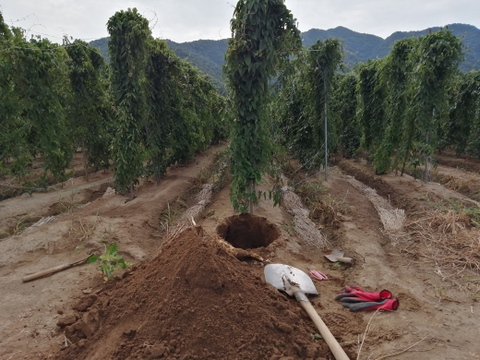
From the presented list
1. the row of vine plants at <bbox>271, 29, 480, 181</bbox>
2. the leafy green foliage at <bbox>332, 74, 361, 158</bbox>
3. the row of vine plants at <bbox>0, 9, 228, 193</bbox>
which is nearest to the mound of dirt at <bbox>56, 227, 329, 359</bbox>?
the row of vine plants at <bbox>0, 9, 228, 193</bbox>

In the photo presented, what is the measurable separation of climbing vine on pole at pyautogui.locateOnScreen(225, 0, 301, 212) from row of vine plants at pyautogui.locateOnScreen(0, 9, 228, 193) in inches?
23.5

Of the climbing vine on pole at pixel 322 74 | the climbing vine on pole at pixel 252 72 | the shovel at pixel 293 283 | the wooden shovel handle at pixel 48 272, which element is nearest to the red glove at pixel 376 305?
the shovel at pixel 293 283

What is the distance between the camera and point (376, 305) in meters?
3.71

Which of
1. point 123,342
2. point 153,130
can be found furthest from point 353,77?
point 123,342

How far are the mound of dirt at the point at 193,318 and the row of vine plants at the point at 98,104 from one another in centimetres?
358

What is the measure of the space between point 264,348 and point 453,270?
3575 millimetres

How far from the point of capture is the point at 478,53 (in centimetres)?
6656

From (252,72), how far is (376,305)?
13.9 feet

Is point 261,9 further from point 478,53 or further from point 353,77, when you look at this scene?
point 478,53

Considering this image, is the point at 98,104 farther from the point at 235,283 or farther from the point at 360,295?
the point at 360,295

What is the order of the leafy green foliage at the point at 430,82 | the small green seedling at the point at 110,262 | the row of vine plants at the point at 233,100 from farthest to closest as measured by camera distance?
1. the leafy green foliage at the point at 430,82
2. the row of vine plants at the point at 233,100
3. the small green seedling at the point at 110,262

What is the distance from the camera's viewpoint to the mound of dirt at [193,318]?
2787 millimetres

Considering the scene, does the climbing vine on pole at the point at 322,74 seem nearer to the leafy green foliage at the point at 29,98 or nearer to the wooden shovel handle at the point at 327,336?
the wooden shovel handle at the point at 327,336

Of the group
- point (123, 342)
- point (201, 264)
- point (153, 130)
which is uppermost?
point (153, 130)
